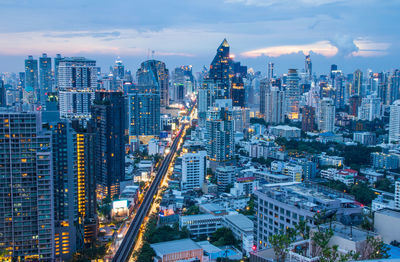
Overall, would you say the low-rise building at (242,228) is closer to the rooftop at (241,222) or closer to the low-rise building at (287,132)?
the rooftop at (241,222)

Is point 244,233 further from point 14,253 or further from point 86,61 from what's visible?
point 86,61

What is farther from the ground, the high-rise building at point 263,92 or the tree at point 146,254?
the high-rise building at point 263,92

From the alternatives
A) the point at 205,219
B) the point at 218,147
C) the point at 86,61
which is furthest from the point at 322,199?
the point at 86,61

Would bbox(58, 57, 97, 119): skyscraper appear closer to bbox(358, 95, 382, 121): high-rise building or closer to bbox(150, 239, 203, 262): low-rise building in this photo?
bbox(150, 239, 203, 262): low-rise building

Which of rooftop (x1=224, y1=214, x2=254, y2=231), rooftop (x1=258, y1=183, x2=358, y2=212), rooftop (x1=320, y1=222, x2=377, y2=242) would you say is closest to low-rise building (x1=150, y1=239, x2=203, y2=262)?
rooftop (x1=224, y1=214, x2=254, y2=231)

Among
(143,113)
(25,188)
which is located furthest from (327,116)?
(25,188)

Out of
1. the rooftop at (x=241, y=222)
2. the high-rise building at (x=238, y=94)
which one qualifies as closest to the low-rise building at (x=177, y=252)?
the rooftop at (x=241, y=222)

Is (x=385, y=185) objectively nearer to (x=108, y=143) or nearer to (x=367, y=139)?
(x=108, y=143)
